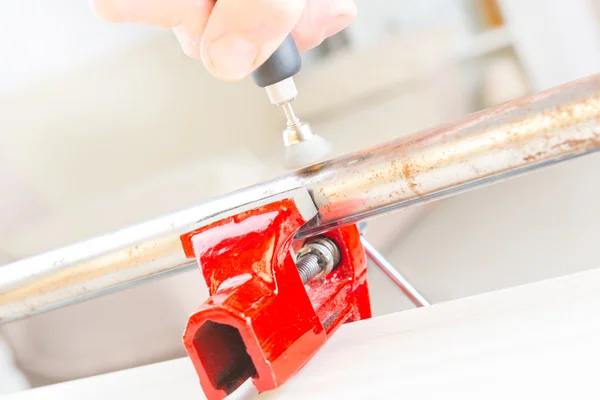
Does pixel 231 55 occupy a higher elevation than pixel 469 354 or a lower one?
higher

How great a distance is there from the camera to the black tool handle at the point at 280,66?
0.42 m

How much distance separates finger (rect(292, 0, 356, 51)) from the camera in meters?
0.49

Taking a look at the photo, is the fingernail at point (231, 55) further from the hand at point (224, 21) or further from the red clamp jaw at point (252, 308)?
the red clamp jaw at point (252, 308)

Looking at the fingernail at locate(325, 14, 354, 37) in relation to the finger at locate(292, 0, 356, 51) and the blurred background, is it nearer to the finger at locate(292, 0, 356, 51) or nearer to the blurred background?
the finger at locate(292, 0, 356, 51)

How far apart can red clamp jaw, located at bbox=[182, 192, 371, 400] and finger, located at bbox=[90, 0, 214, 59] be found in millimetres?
141

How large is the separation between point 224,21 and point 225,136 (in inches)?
22.1

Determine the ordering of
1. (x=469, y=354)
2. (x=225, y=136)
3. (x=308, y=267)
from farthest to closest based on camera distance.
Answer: (x=225, y=136), (x=308, y=267), (x=469, y=354)

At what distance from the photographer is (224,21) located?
35 centimetres

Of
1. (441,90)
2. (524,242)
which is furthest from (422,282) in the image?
(441,90)

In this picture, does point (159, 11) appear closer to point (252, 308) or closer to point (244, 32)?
point (244, 32)

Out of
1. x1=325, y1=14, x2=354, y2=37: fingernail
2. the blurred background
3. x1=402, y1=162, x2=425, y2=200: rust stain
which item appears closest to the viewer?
x1=402, y1=162, x2=425, y2=200: rust stain

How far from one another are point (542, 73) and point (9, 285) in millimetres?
718

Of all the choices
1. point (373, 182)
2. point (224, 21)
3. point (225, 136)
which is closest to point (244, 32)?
point (224, 21)

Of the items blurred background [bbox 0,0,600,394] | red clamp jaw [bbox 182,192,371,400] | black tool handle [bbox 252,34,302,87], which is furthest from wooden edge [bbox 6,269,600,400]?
blurred background [bbox 0,0,600,394]
